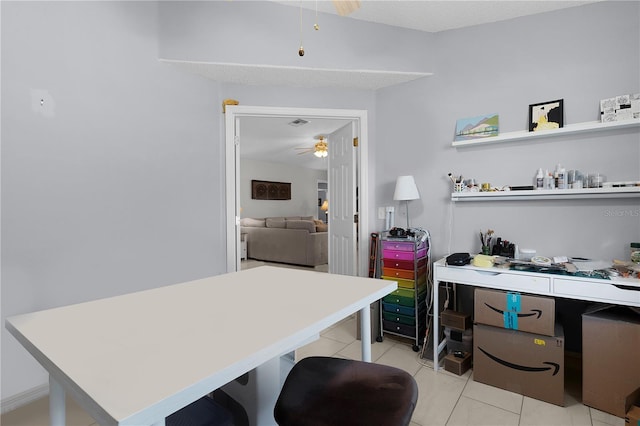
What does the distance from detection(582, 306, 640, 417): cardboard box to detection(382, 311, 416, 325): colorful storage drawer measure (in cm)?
105

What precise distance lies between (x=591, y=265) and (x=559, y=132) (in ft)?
2.93

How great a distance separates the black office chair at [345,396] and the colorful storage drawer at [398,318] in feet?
5.15

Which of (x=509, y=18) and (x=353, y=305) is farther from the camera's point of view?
(x=509, y=18)

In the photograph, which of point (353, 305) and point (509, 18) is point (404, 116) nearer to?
point (509, 18)

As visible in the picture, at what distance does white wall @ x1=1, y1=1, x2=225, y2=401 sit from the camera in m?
1.85

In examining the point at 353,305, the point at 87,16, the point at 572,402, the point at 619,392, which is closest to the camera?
the point at 353,305

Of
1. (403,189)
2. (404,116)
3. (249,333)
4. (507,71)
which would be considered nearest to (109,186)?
(249,333)

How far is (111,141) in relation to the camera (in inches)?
87.8

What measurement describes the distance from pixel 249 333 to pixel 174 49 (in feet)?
A: 8.22

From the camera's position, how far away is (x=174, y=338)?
754 mm

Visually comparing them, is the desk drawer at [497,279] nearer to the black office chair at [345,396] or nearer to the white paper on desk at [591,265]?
the white paper on desk at [591,265]

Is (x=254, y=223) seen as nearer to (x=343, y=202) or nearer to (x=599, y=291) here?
(x=343, y=202)

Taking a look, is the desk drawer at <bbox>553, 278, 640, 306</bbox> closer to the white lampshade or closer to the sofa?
the white lampshade

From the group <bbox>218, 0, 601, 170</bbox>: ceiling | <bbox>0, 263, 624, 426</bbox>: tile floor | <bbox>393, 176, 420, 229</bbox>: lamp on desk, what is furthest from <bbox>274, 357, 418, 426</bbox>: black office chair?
<bbox>218, 0, 601, 170</bbox>: ceiling
